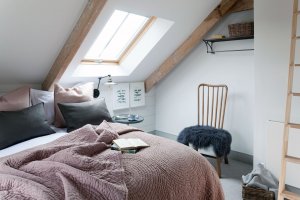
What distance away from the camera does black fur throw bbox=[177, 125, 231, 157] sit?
279cm

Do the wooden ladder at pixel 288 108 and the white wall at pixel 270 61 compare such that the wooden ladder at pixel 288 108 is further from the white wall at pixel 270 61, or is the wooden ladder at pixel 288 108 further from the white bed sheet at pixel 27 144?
the white bed sheet at pixel 27 144

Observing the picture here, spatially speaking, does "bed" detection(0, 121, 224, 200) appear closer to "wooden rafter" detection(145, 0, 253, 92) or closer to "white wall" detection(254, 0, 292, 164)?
"white wall" detection(254, 0, 292, 164)

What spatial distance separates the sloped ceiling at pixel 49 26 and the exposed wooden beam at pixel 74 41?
5cm

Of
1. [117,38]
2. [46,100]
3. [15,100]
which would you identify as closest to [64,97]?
[46,100]

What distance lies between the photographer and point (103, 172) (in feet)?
4.34

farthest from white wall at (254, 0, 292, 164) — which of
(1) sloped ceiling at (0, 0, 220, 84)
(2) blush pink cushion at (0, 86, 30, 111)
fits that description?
(2) blush pink cushion at (0, 86, 30, 111)

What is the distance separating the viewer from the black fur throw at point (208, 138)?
9.14ft

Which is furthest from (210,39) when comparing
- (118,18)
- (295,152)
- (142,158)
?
(142,158)

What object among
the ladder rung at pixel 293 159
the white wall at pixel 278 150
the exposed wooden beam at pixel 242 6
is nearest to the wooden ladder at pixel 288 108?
the ladder rung at pixel 293 159

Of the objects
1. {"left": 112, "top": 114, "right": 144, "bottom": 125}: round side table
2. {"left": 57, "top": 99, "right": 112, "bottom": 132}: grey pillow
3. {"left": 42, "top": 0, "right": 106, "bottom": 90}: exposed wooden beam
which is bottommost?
{"left": 112, "top": 114, "right": 144, "bottom": 125}: round side table

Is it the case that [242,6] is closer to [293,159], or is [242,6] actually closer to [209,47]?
[209,47]

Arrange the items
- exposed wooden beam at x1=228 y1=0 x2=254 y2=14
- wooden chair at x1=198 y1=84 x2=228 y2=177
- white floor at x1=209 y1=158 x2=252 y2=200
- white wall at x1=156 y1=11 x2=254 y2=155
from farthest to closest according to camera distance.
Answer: wooden chair at x1=198 y1=84 x2=228 y2=177 → white wall at x1=156 y1=11 x2=254 y2=155 → exposed wooden beam at x1=228 y1=0 x2=254 y2=14 → white floor at x1=209 y1=158 x2=252 y2=200

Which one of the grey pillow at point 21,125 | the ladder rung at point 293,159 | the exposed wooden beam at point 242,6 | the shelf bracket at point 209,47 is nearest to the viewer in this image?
the ladder rung at point 293,159

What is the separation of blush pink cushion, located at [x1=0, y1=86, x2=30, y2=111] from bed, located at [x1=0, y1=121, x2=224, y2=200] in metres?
0.48
